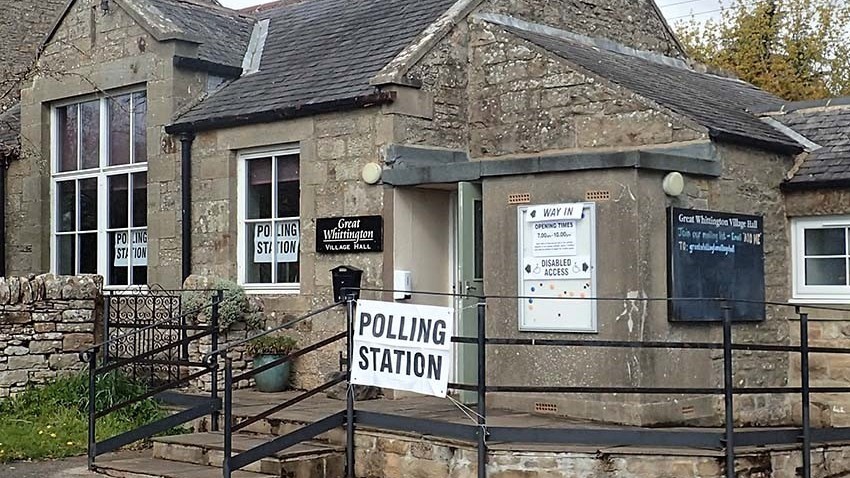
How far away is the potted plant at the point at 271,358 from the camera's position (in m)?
12.6

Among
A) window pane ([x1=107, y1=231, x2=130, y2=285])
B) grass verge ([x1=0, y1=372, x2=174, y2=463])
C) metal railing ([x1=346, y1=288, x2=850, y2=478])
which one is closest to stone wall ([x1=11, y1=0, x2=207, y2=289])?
window pane ([x1=107, y1=231, x2=130, y2=285])

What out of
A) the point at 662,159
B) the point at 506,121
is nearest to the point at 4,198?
the point at 506,121

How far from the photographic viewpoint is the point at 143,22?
1449 centimetres

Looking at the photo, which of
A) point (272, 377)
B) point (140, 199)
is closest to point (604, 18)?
point (272, 377)

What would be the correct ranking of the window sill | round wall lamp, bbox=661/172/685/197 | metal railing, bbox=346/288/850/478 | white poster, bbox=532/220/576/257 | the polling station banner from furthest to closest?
the window sill < white poster, bbox=532/220/576/257 < round wall lamp, bbox=661/172/685/197 < the polling station banner < metal railing, bbox=346/288/850/478

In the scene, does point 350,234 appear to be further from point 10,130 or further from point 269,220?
point 10,130

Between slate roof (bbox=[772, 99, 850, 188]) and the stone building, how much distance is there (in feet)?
0.90

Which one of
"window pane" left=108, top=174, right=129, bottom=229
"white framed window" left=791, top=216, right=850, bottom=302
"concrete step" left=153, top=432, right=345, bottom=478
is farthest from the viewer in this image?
"window pane" left=108, top=174, right=129, bottom=229

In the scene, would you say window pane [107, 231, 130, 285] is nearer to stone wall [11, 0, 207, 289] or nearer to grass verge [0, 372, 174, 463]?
stone wall [11, 0, 207, 289]

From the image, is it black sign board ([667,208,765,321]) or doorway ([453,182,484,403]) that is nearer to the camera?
black sign board ([667,208,765,321])

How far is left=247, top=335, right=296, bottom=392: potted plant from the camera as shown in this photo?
41.5 feet

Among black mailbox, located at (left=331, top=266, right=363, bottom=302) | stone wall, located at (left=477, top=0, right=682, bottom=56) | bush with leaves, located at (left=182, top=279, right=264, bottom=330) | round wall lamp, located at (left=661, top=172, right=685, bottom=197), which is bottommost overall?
bush with leaves, located at (left=182, top=279, right=264, bottom=330)

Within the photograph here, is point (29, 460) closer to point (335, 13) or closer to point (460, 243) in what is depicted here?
point (460, 243)

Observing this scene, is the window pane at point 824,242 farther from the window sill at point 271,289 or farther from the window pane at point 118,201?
the window pane at point 118,201
